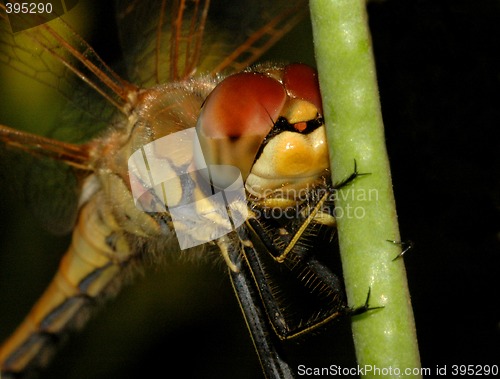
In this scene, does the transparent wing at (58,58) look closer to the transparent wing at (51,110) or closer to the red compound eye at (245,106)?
the transparent wing at (51,110)

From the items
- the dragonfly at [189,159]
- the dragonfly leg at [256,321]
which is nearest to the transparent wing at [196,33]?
the dragonfly at [189,159]

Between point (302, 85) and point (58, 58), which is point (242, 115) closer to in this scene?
point (302, 85)

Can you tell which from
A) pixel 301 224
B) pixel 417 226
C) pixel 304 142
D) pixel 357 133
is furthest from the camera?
pixel 417 226

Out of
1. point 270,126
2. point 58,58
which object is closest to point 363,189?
point 270,126

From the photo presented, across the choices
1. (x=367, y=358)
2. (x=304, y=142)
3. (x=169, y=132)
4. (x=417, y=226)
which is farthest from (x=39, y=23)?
(x=367, y=358)

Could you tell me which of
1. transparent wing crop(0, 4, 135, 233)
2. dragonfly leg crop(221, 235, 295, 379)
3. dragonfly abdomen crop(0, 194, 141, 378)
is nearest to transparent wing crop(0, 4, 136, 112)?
transparent wing crop(0, 4, 135, 233)

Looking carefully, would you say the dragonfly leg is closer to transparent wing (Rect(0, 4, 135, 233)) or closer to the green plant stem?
transparent wing (Rect(0, 4, 135, 233))

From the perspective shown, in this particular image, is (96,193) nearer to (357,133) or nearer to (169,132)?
(169,132)
